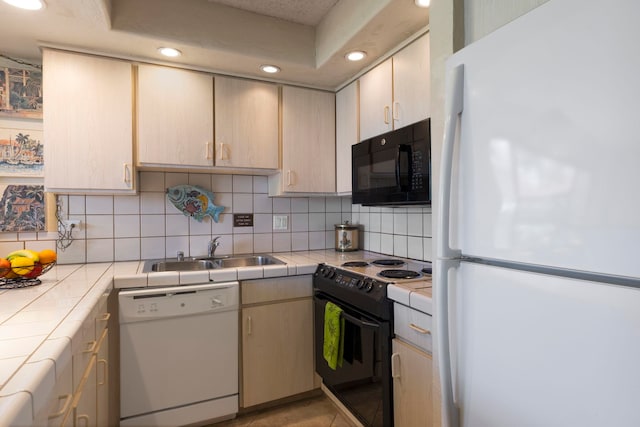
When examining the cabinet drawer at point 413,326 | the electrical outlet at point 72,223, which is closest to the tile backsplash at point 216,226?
the electrical outlet at point 72,223

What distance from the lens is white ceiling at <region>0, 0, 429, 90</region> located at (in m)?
1.60

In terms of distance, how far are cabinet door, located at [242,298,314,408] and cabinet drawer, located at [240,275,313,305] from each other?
0.14 feet

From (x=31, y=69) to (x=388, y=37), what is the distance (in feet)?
6.69

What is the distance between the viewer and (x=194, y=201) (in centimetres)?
235

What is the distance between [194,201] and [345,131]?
1.15 m

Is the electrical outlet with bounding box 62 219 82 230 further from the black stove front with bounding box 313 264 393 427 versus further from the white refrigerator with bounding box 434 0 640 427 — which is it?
the white refrigerator with bounding box 434 0 640 427

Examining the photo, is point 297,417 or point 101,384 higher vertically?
point 101,384

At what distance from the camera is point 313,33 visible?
2180 mm

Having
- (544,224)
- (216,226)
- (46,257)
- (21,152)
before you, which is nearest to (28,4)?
(21,152)

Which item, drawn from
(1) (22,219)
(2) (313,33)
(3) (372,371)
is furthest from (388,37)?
(1) (22,219)

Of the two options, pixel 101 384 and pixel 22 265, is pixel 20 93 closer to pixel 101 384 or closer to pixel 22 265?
pixel 22 265

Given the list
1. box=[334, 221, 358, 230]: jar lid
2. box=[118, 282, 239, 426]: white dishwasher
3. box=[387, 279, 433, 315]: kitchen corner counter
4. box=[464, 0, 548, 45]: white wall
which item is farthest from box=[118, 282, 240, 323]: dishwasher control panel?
box=[464, 0, 548, 45]: white wall

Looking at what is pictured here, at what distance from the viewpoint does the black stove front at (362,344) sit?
1.50 metres

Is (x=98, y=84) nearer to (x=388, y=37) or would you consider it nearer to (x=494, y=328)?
(x=388, y=37)
